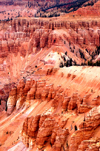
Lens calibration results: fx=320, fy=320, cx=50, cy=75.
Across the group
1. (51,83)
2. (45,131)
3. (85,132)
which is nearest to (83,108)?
(45,131)

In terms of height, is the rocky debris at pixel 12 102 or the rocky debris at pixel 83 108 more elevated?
the rocky debris at pixel 83 108

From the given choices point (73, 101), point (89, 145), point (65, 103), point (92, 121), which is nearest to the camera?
point (89, 145)

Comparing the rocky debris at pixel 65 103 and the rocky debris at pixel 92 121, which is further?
the rocky debris at pixel 65 103

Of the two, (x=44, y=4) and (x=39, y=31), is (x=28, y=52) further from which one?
(x=44, y=4)

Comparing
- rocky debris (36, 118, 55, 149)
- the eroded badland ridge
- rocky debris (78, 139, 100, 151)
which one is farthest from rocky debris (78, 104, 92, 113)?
rocky debris (78, 139, 100, 151)

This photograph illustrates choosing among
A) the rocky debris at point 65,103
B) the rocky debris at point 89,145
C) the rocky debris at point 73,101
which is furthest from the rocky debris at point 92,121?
the rocky debris at point 65,103

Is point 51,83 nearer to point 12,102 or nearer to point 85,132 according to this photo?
point 12,102

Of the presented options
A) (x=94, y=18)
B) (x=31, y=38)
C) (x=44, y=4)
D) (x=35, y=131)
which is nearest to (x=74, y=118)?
(x=35, y=131)

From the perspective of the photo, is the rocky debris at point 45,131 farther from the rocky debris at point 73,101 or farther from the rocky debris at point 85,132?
the rocky debris at point 85,132
